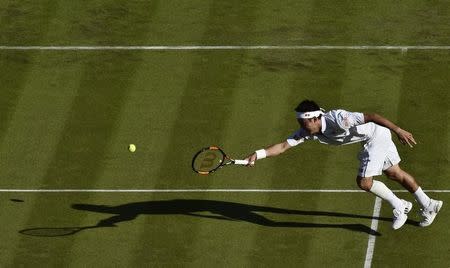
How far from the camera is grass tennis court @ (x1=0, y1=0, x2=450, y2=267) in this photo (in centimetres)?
2522

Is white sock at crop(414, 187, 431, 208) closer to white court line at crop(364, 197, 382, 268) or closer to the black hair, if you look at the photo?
white court line at crop(364, 197, 382, 268)

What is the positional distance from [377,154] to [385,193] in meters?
0.62

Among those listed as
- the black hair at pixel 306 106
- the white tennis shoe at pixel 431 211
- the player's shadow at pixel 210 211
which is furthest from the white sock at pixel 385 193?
the black hair at pixel 306 106

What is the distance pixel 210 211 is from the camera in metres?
26.2

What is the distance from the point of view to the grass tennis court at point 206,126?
2522cm

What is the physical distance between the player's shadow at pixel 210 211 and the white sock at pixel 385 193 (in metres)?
0.74

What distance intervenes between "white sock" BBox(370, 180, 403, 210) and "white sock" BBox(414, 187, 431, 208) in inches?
13.7

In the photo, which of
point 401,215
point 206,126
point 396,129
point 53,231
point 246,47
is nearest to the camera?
point 396,129

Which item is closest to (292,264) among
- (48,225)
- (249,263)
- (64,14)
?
(249,263)

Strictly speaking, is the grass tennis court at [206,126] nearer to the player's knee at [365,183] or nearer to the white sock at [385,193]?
the white sock at [385,193]

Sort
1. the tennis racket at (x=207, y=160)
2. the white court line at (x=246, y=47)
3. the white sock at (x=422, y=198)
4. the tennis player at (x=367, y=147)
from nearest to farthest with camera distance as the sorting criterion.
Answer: the tennis player at (x=367, y=147)
the white sock at (x=422, y=198)
the tennis racket at (x=207, y=160)
the white court line at (x=246, y=47)

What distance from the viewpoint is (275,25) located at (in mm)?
32625

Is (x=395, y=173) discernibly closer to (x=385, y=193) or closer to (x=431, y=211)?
(x=385, y=193)

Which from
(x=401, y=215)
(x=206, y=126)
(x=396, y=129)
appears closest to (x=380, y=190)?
(x=401, y=215)
